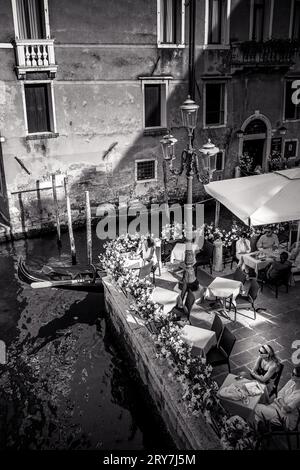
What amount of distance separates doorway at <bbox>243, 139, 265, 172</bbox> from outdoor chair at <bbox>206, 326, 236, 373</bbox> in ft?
42.2

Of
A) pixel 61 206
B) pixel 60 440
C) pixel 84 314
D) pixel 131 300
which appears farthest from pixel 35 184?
pixel 60 440

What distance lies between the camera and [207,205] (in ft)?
56.2

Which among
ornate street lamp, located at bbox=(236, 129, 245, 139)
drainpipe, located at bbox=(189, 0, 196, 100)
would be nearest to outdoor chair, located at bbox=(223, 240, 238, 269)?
drainpipe, located at bbox=(189, 0, 196, 100)

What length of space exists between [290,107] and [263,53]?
10.2 feet

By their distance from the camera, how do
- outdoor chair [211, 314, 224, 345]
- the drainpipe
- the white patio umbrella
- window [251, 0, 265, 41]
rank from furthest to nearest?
window [251, 0, 265, 41] → the drainpipe → the white patio umbrella → outdoor chair [211, 314, 224, 345]

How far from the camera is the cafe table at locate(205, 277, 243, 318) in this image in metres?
7.50

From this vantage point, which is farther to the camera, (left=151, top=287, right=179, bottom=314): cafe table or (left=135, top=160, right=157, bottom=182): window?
(left=135, top=160, right=157, bottom=182): window

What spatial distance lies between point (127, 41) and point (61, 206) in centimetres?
596

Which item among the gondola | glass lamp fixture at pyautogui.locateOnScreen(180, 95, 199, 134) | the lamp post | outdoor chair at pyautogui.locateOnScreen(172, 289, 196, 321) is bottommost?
the gondola

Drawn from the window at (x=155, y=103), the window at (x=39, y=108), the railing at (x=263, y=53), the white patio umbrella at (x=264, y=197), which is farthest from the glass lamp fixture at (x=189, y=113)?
the railing at (x=263, y=53)

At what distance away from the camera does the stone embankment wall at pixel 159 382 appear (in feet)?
15.9

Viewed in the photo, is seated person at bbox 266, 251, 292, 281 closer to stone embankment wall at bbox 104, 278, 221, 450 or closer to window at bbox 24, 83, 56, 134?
stone embankment wall at bbox 104, 278, 221, 450

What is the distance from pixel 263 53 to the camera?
1602 centimetres

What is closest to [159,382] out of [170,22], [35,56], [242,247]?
[242,247]
